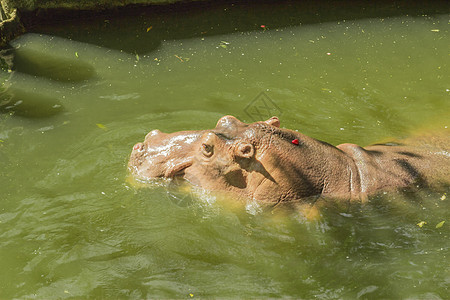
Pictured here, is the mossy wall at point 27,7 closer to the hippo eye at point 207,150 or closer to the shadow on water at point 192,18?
the shadow on water at point 192,18

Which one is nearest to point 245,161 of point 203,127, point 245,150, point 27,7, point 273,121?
point 245,150

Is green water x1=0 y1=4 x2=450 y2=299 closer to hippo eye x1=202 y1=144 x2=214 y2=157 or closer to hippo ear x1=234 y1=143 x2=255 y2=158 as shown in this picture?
hippo eye x1=202 y1=144 x2=214 y2=157

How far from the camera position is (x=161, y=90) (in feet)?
29.2

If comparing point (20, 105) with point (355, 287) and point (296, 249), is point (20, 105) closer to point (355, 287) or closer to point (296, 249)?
point (296, 249)

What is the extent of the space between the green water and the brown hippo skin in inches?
9.8

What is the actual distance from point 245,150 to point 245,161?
0.20 meters

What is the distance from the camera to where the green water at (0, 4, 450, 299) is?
17.8ft

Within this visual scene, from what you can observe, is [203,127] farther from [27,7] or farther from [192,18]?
[27,7]

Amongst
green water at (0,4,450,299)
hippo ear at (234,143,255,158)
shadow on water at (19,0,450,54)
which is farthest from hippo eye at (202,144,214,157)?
shadow on water at (19,0,450,54)

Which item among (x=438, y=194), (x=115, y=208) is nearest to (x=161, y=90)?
(x=115, y=208)

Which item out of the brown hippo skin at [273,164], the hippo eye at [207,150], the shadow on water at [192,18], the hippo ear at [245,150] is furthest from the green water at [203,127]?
the hippo ear at [245,150]

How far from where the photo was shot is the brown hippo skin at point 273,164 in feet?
18.3

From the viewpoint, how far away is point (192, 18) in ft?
36.8

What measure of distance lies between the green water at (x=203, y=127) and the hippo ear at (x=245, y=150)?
80cm
